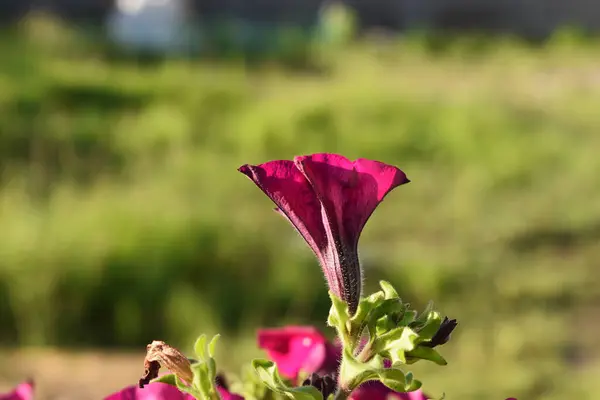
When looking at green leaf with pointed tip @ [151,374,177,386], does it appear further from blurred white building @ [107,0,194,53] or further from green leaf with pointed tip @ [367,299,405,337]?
blurred white building @ [107,0,194,53]

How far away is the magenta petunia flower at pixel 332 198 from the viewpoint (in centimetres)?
32

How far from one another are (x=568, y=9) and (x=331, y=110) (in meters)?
6.37

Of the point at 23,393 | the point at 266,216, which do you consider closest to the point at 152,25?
the point at 266,216

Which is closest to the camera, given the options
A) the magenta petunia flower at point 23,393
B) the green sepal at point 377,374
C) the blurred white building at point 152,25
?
the green sepal at point 377,374

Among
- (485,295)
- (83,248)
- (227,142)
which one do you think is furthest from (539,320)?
(227,142)

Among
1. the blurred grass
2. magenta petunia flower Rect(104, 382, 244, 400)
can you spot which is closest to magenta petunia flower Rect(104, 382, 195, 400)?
magenta petunia flower Rect(104, 382, 244, 400)

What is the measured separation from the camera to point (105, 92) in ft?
18.1

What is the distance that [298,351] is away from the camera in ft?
1.55

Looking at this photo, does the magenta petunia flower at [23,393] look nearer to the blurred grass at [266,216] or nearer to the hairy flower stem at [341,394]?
the hairy flower stem at [341,394]

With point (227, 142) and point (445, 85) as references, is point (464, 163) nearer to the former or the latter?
point (227, 142)

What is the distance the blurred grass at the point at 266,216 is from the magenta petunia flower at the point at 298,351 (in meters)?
1.90

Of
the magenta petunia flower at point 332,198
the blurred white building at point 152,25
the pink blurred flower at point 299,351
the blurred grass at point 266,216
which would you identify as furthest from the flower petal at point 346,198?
the blurred white building at point 152,25

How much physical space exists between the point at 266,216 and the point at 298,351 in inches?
118

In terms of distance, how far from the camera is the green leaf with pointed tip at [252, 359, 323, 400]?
33 centimetres
